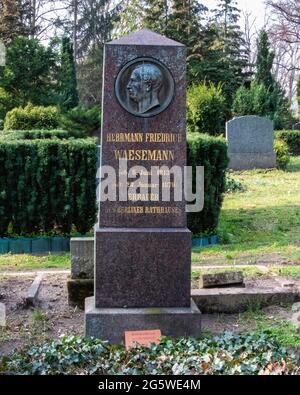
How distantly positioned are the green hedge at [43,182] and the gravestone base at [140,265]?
3.85m

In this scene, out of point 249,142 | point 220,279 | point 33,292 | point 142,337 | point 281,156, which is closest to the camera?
point 142,337

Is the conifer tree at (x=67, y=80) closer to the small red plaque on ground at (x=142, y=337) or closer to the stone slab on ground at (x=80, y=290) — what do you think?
the stone slab on ground at (x=80, y=290)

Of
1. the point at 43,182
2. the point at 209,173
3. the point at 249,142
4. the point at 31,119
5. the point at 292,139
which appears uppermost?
the point at 31,119

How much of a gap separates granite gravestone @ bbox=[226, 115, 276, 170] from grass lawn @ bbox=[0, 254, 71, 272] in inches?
447

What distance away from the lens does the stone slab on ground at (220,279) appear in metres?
5.78

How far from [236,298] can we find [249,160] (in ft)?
44.7

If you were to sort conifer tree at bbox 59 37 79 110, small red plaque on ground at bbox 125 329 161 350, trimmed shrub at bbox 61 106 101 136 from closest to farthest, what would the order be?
small red plaque on ground at bbox 125 329 161 350, trimmed shrub at bbox 61 106 101 136, conifer tree at bbox 59 37 79 110

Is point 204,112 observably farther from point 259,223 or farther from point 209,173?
point 209,173

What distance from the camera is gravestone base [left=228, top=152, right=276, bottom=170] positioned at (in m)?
18.8

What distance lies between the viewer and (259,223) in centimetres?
1077

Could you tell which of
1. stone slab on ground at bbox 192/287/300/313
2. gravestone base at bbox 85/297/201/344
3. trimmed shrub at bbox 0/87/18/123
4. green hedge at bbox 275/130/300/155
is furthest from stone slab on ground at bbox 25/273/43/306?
green hedge at bbox 275/130/300/155

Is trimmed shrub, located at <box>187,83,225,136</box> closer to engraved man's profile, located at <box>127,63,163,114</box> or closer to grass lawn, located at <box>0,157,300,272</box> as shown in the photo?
grass lawn, located at <box>0,157,300,272</box>

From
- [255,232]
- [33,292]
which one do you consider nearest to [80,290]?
[33,292]
